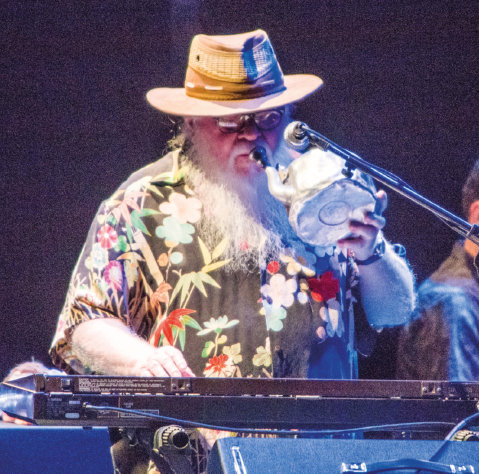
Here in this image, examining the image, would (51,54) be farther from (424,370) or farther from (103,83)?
(424,370)

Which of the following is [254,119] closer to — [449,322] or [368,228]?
[368,228]

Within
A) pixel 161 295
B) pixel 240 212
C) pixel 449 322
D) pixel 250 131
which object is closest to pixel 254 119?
pixel 250 131

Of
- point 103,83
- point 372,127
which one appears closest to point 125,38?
point 103,83

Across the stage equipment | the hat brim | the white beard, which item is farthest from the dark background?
the stage equipment

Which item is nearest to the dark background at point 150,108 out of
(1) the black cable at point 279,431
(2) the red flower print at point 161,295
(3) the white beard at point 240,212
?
(3) the white beard at point 240,212

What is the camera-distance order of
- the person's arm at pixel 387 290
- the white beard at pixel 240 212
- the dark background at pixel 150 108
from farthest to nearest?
1. the dark background at pixel 150 108
2. the white beard at pixel 240 212
3. the person's arm at pixel 387 290

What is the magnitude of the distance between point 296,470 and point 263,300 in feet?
2.94

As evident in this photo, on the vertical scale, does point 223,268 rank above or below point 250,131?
below

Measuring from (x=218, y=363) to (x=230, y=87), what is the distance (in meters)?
0.70

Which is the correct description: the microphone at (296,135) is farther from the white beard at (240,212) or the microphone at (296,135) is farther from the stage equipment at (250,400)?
the white beard at (240,212)

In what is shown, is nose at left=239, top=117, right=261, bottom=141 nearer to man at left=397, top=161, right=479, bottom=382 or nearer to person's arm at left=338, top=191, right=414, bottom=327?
person's arm at left=338, top=191, right=414, bottom=327

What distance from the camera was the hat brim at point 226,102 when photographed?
6.05ft

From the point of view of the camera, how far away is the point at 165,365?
4.39 ft

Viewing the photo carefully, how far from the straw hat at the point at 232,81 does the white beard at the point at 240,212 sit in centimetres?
13
